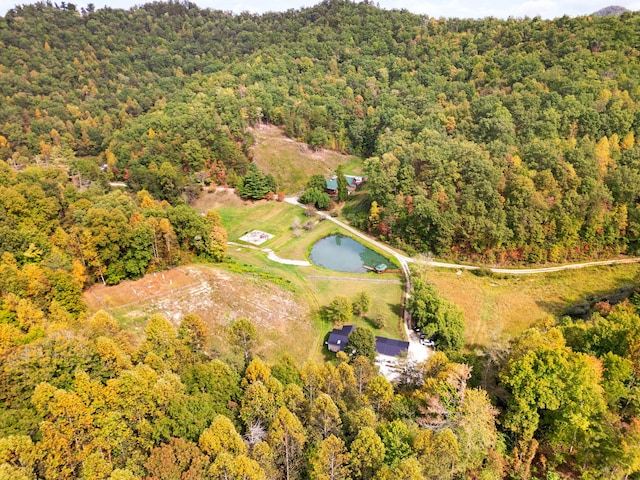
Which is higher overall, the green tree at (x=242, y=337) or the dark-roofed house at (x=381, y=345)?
the green tree at (x=242, y=337)

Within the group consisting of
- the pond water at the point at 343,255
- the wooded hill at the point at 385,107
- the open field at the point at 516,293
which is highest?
the wooded hill at the point at 385,107

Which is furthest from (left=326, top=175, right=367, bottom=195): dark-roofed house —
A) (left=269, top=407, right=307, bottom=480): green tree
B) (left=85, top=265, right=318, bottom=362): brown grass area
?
(left=269, top=407, right=307, bottom=480): green tree

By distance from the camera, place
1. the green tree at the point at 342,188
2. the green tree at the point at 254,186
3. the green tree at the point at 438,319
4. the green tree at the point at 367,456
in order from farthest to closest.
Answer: the green tree at the point at 254,186, the green tree at the point at 342,188, the green tree at the point at 438,319, the green tree at the point at 367,456

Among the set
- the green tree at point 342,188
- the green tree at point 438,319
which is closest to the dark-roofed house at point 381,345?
the green tree at point 438,319

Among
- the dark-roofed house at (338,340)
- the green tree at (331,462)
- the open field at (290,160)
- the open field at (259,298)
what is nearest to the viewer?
the green tree at (331,462)

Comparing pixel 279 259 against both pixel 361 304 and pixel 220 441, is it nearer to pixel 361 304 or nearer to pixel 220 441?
pixel 361 304

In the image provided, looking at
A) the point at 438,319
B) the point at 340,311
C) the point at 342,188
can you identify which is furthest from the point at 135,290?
the point at 342,188

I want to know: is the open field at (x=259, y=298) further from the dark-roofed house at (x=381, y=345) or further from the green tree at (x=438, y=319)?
the green tree at (x=438, y=319)

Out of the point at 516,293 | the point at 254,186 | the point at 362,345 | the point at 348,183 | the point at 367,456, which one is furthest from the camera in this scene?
the point at 348,183
